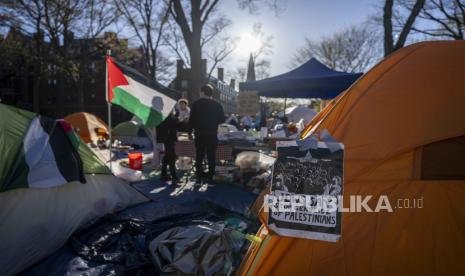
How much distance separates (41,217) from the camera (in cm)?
304

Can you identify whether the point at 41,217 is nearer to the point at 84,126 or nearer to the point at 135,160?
the point at 135,160

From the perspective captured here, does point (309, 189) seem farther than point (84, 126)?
No

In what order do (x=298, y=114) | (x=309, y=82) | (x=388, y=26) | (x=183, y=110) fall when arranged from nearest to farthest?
(x=183, y=110)
(x=309, y=82)
(x=388, y=26)
(x=298, y=114)

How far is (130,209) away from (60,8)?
18.8 meters

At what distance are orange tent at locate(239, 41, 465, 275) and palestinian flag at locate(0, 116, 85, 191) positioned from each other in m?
2.35

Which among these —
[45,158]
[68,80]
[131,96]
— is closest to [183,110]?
[131,96]

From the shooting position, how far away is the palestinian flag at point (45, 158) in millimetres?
2887

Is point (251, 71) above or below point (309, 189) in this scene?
above

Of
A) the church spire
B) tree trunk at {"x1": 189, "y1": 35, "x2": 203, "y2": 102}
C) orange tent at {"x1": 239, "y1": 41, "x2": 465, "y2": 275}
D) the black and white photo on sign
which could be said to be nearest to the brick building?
the church spire

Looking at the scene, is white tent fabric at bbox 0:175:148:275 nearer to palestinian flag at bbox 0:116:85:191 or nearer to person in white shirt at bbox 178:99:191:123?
palestinian flag at bbox 0:116:85:191

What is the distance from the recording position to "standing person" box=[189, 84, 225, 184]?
6047 millimetres

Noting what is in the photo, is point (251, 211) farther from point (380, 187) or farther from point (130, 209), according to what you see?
point (380, 187)

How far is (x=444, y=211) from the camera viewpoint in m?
1.99

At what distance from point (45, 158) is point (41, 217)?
590 mm
